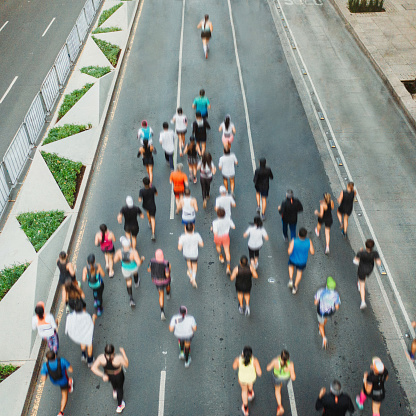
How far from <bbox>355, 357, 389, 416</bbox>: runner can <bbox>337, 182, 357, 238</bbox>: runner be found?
4361 mm

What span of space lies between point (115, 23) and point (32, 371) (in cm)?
1930

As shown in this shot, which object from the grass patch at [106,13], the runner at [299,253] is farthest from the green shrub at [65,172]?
the grass patch at [106,13]

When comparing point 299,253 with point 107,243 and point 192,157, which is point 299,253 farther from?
point 192,157

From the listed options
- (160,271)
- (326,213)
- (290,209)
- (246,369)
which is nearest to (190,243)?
(160,271)

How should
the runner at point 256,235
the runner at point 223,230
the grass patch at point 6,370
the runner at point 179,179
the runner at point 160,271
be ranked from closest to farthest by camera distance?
the grass patch at point 6,370 < the runner at point 160,271 < the runner at point 256,235 < the runner at point 223,230 < the runner at point 179,179

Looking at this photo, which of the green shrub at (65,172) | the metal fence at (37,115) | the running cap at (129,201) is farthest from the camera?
the metal fence at (37,115)

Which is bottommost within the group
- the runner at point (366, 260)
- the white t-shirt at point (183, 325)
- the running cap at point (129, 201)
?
A: the white t-shirt at point (183, 325)

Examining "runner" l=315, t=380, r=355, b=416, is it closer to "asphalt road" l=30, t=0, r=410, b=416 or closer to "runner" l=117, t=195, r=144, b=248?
"asphalt road" l=30, t=0, r=410, b=416

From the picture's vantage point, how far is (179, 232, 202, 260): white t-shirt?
10.8 metres

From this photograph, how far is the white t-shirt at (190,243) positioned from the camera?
427 inches

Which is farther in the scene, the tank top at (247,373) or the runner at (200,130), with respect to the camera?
the runner at (200,130)

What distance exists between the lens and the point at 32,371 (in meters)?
9.87

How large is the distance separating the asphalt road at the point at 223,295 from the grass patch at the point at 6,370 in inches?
29.7

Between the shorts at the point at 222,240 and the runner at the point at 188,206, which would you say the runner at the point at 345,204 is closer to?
the shorts at the point at 222,240
